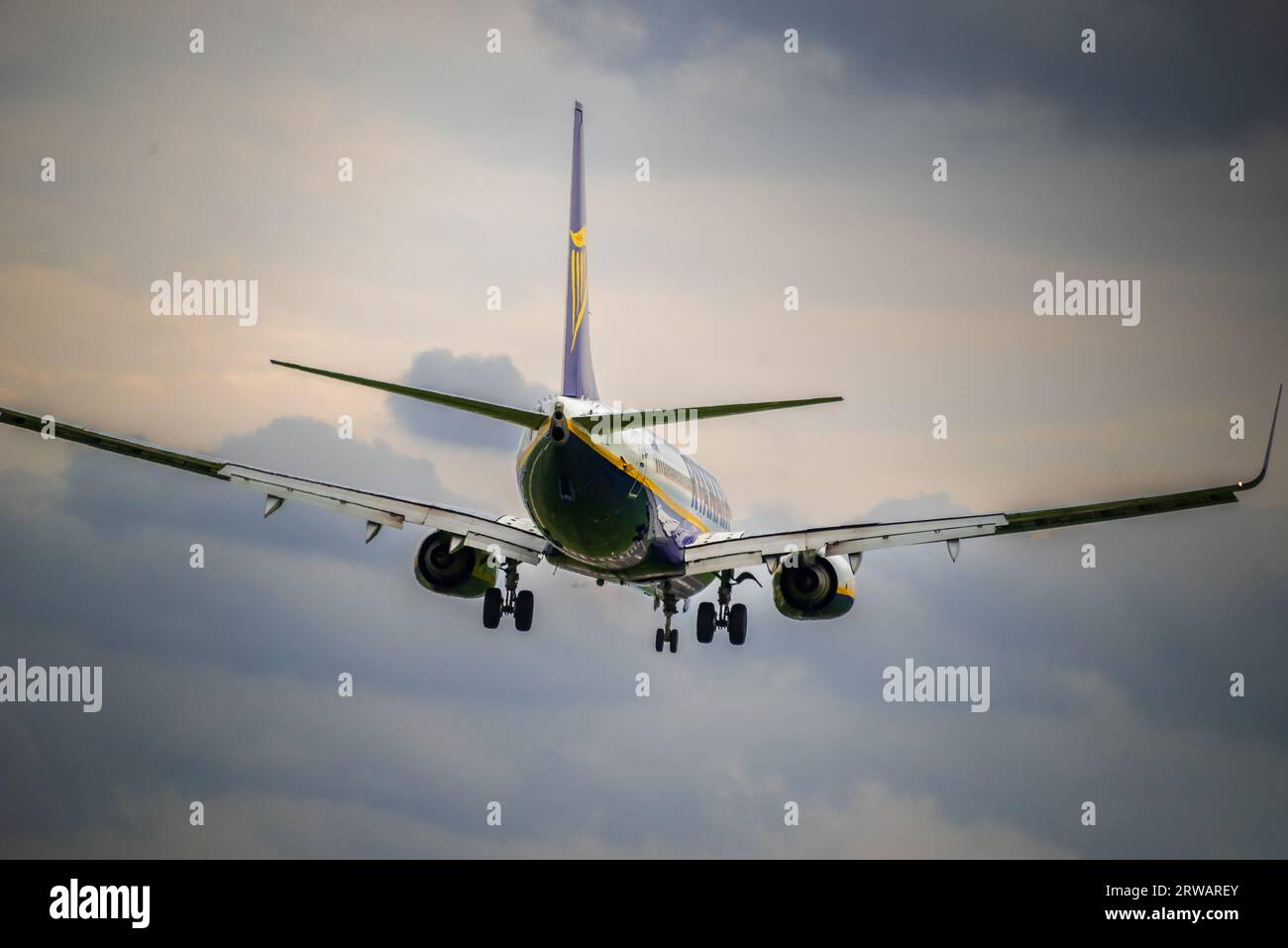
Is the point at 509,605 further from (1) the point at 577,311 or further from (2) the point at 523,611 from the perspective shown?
(1) the point at 577,311

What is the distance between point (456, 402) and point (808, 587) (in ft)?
48.5

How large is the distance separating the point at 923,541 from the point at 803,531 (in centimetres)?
362

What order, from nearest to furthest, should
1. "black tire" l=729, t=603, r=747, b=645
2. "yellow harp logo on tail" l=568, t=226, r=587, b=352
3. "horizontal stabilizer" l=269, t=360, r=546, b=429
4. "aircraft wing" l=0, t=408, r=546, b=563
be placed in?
"horizontal stabilizer" l=269, t=360, r=546, b=429 < "aircraft wing" l=0, t=408, r=546, b=563 < "yellow harp logo on tail" l=568, t=226, r=587, b=352 < "black tire" l=729, t=603, r=747, b=645

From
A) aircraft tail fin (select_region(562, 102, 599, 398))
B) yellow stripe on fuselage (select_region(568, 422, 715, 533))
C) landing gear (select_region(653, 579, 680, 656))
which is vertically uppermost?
aircraft tail fin (select_region(562, 102, 599, 398))

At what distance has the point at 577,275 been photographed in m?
62.4

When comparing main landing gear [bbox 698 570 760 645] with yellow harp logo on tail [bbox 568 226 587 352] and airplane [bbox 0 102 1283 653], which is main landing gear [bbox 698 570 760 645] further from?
yellow harp logo on tail [bbox 568 226 587 352]

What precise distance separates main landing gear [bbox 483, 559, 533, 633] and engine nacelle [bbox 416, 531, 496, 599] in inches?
27.1

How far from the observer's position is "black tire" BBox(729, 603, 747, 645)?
6369cm

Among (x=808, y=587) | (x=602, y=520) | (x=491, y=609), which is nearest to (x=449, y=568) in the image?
(x=491, y=609)

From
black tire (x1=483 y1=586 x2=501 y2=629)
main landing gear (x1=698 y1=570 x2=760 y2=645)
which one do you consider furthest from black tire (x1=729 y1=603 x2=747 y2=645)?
black tire (x1=483 y1=586 x2=501 y2=629)

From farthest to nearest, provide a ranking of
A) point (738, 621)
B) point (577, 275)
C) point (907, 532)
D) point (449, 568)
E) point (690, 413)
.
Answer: point (738, 621)
point (577, 275)
point (449, 568)
point (907, 532)
point (690, 413)
